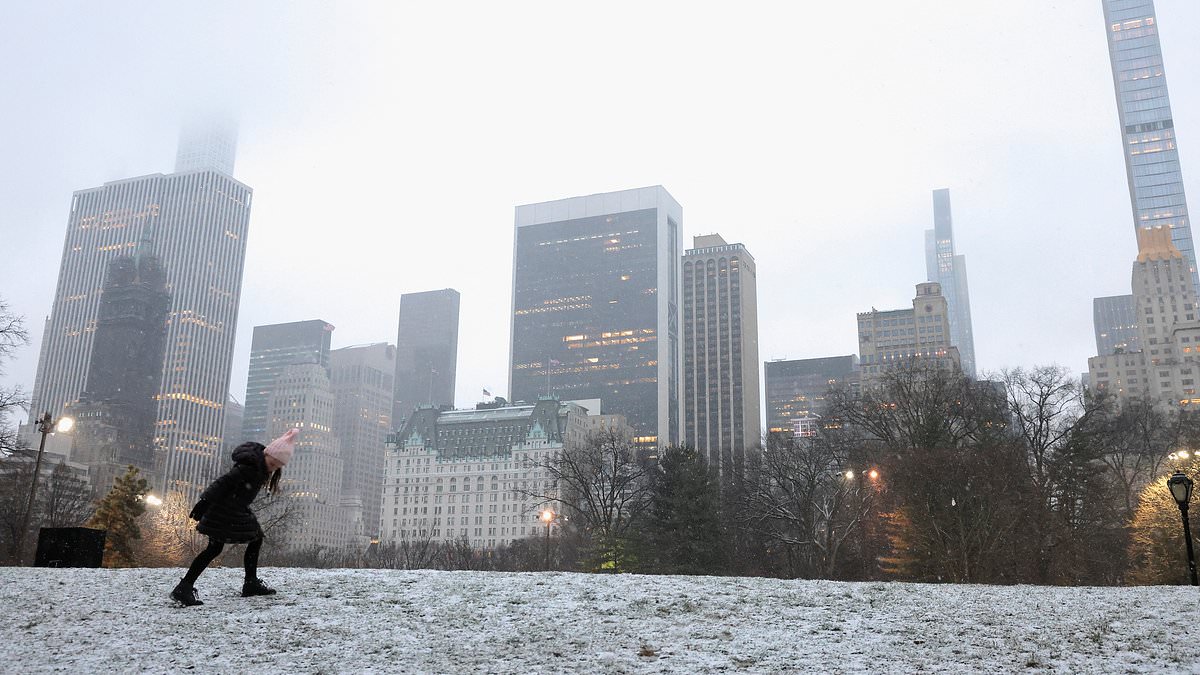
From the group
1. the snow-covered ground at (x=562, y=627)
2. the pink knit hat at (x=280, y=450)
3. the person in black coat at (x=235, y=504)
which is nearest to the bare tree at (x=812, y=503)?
the snow-covered ground at (x=562, y=627)

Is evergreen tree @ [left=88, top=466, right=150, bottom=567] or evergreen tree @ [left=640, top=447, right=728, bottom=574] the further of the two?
evergreen tree @ [left=640, top=447, right=728, bottom=574]

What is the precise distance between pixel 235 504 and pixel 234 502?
0.03m

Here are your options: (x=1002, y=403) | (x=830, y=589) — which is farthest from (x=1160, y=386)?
(x=830, y=589)

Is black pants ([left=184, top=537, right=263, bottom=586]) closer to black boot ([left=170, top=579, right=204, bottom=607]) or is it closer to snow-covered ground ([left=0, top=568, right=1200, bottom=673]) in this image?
black boot ([left=170, top=579, right=204, bottom=607])

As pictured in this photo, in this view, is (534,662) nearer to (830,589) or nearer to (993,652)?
(993,652)

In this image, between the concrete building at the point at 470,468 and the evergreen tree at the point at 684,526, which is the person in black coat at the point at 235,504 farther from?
the concrete building at the point at 470,468

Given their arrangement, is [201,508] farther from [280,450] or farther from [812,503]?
[812,503]

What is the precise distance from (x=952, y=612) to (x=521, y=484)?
172 metres

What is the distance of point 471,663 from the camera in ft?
32.3

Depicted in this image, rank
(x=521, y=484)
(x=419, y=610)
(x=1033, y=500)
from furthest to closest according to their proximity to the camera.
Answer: (x=521, y=484) → (x=1033, y=500) → (x=419, y=610)

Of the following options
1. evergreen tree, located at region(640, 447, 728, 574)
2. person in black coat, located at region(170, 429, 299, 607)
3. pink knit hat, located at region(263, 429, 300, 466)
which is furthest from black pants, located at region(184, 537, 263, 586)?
evergreen tree, located at region(640, 447, 728, 574)

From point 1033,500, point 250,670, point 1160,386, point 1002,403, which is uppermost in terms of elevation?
point 1160,386

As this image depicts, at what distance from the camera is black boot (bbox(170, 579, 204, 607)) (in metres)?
11.8

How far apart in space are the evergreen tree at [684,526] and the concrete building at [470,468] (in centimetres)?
12470
